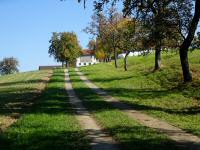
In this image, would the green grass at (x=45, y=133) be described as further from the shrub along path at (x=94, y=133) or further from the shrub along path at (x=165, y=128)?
the shrub along path at (x=165, y=128)

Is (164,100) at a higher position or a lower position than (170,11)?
lower

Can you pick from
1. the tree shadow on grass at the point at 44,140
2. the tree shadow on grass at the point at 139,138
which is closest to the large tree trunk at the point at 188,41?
the tree shadow on grass at the point at 139,138

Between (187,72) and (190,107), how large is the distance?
12112mm

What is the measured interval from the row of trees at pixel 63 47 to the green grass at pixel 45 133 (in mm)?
111895

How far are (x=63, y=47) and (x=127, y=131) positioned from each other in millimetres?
120261

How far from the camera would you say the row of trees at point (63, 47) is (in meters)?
138

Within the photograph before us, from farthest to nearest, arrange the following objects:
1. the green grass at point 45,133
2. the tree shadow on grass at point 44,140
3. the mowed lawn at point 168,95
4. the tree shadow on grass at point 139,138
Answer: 1. the mowed lawn at point 168,95
2. the green grass at point 45,133
3. the tree shadow on grass at point 44,140
4. the tree shadow on grass at point 139,138

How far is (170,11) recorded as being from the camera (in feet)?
124

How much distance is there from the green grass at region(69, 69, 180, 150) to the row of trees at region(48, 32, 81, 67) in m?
111

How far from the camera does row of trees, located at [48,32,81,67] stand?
13800 centimetres

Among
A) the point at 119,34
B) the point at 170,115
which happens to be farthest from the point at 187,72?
the point at 119,34

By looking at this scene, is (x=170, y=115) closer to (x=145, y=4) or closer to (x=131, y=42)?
(x=145, y=4)

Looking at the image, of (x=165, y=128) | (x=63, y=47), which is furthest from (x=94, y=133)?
(x=63, y=47)

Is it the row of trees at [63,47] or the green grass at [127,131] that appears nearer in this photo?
the green grass at [127,131]
